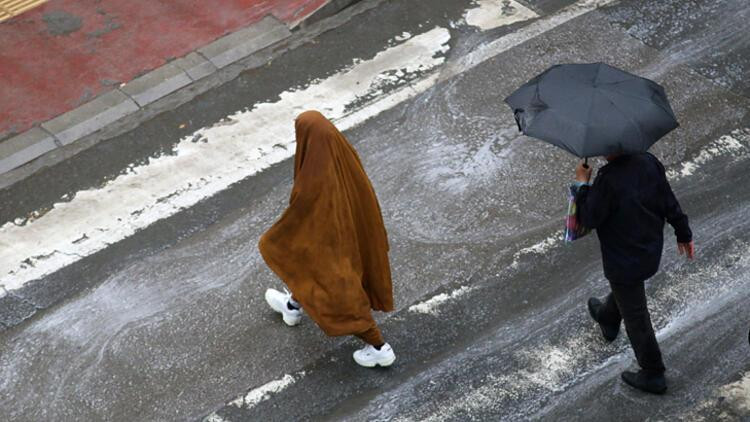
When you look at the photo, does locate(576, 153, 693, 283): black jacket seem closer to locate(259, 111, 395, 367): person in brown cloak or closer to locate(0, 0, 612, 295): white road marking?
locate(259, 111, 395, 367): person in brown cloak

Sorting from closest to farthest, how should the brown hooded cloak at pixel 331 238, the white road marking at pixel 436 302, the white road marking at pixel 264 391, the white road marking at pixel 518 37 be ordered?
the brown hooded cloak at pixel 331 238
the white road marking at pixel 264 391
the white road marking at pixel 436 302
the white road marking at pixel 518 37

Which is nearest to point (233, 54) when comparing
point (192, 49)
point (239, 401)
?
point (192, 49)

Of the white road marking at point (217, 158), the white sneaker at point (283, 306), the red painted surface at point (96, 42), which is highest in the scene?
the red painted surface at point (96, 42)

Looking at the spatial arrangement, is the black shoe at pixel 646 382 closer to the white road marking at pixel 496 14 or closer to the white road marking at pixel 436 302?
the white road marking at pixel 436 302

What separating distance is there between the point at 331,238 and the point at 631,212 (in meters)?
1.65

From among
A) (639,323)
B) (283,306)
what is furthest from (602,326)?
(283,306)

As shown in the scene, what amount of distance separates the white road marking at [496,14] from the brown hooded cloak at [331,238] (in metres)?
3.91

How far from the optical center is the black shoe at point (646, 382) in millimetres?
6043

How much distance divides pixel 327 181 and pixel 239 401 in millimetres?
1548

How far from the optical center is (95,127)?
8.72 metres

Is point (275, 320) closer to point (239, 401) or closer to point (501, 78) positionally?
point (239, 401)

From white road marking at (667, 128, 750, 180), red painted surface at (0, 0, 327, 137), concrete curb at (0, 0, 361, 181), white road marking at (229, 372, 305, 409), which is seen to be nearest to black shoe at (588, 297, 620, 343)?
white road marking at (667, 128, 750, 180)

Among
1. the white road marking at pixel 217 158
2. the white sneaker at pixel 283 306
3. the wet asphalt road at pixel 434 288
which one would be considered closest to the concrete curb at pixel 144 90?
the wet asphalt road at pixel 434 288

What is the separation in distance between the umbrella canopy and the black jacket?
163 millimetres
